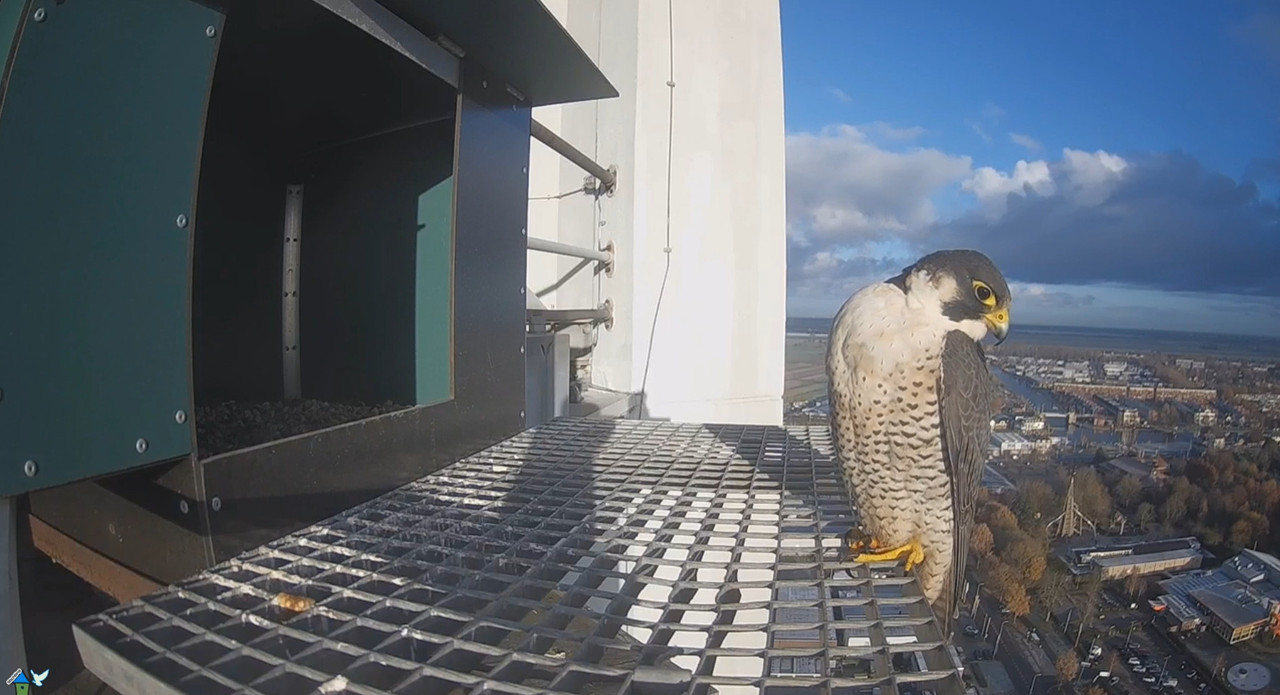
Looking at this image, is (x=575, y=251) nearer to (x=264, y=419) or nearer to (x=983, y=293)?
(x=264, y=419)

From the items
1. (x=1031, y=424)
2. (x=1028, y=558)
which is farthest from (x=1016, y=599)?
(x=1031, y=424)

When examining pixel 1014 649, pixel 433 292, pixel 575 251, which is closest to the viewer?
pixel 433 292

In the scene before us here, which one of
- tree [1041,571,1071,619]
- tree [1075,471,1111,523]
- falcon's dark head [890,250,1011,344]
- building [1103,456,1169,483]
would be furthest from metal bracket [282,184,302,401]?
building [1103,456,1169,483]

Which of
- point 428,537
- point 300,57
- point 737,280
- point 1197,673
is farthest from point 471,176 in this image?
point 1197,673

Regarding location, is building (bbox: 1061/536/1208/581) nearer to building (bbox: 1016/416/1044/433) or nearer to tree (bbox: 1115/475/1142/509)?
tree (bbox: 1115/475/1142/509)

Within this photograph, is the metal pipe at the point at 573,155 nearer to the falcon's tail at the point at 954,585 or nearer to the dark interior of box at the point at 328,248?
the dark interior of box at the point at 328,248

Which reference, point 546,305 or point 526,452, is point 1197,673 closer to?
→ point 526,452
